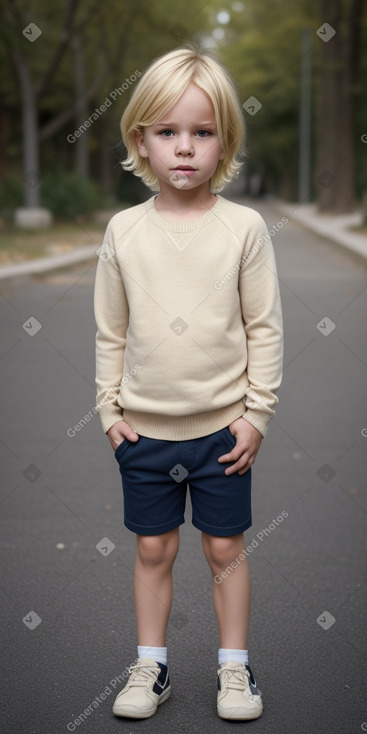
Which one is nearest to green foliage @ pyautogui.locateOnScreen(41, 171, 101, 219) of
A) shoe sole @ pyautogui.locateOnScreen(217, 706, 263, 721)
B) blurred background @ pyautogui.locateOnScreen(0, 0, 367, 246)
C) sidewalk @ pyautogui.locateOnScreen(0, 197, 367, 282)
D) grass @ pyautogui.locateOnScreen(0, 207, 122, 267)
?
blurred background @ pyautogui.locateOnScreen(0, 0, 367, 246)

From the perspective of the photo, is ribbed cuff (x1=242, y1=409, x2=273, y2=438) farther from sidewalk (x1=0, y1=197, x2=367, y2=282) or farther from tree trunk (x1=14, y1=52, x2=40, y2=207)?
tree trunk (x1=14, y1=52, x2=40, y2=207)

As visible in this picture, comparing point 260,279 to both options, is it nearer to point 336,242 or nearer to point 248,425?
point 248,425

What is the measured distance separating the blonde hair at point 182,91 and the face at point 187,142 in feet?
0.07

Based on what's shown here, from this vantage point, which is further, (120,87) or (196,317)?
(120,87)

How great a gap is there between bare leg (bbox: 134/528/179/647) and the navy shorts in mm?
62

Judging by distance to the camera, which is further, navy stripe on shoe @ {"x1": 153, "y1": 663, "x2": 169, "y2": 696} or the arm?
navy stripe on shoe @ {"x1": 153, "y1": 663, "x2": 169, "y2": 696}

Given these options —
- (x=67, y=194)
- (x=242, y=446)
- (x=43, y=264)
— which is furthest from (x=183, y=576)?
(x=67, y=194)

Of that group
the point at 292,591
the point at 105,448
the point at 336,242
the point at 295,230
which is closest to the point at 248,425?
the point at 292,591

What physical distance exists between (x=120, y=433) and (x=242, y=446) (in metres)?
0.33

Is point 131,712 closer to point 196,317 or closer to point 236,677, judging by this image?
point 236,677

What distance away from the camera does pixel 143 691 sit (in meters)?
2.78

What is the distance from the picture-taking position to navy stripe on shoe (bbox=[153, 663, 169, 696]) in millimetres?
2812

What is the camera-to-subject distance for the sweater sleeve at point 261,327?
2652 mm

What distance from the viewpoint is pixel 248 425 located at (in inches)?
106
